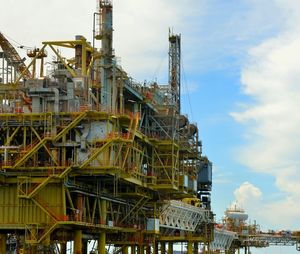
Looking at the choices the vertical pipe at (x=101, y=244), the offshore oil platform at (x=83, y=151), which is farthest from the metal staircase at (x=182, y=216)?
the vertical pipe at (x=101, y=244)

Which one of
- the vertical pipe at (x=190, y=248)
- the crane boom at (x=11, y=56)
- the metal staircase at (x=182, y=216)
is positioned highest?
the crane boom at (x=11, y=56)

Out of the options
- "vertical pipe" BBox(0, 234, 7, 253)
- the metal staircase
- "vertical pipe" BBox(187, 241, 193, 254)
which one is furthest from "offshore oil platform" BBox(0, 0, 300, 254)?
"vertical pipe" BBox(187, 241, 193, 254)

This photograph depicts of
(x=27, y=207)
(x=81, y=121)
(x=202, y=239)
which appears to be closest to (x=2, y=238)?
(x=27, y=207)

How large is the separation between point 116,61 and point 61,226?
1200cm

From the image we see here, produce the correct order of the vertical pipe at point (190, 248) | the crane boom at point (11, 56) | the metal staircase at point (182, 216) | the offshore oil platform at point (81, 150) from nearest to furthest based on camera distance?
the offshore oil platform at point (81, 150) < the crane boom at point (11, 56) < the metal staircase at point (182, 216) < the vertical pipe at point (190, 248)

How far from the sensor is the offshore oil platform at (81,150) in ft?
146

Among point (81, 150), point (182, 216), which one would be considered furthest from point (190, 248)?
point (81, 150)

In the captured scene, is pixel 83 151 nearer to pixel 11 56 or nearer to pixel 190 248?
pixel 11 56

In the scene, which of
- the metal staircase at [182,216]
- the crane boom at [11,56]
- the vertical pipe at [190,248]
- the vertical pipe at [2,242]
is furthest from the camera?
the vertical pipe at [190,248]

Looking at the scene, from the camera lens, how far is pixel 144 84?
2154 inches

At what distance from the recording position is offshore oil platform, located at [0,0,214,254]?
44.5m

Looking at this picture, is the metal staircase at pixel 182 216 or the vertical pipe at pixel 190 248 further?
the vertical pipe at pixel 190 248

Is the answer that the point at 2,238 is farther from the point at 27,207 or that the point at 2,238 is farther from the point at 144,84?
the point at 144,84

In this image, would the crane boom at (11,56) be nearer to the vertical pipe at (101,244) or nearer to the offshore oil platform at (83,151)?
the offshore oil platform at (83,151)
